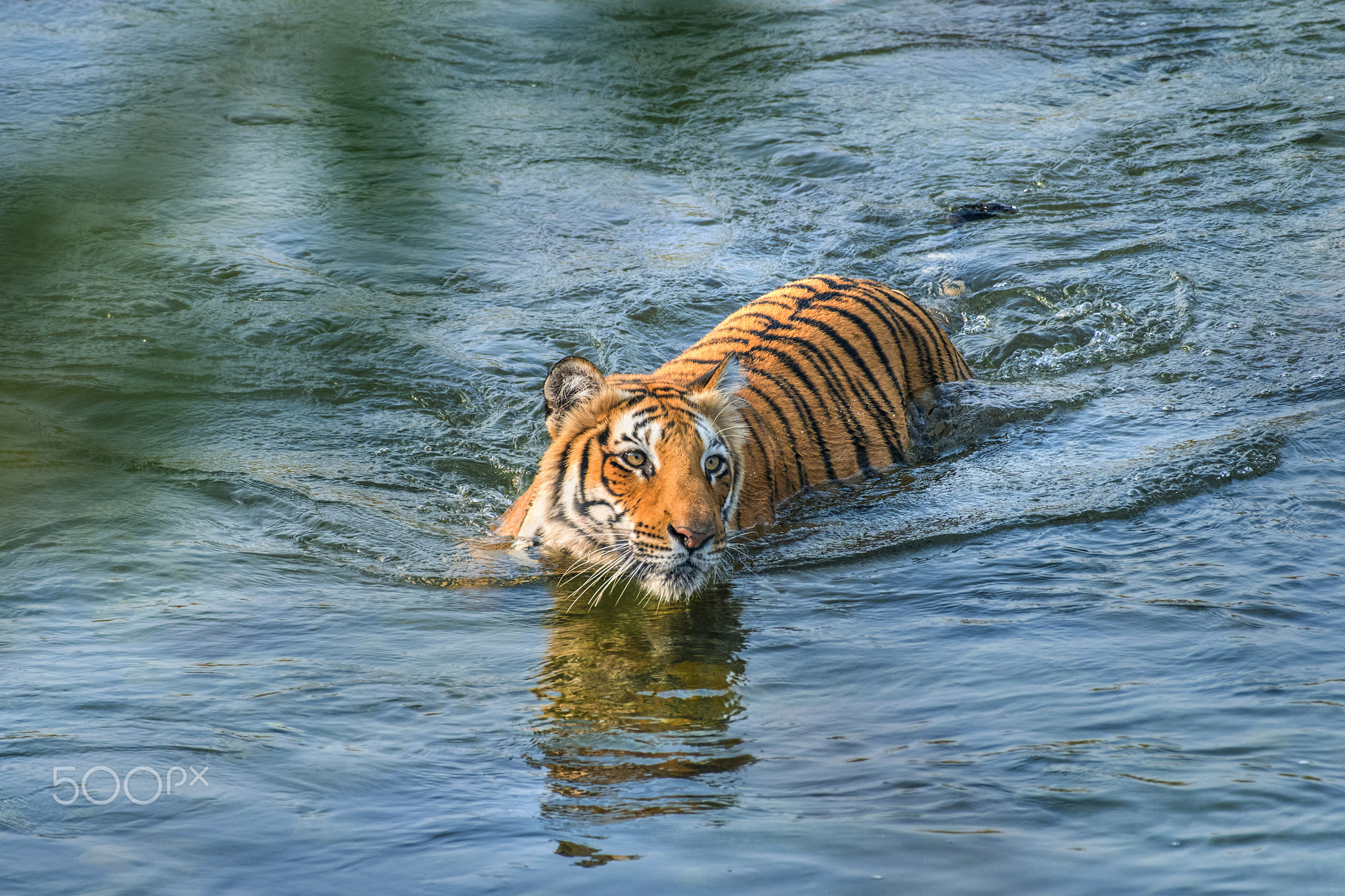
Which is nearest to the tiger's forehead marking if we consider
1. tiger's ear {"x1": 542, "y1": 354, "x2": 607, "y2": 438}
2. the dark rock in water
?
tiger's ear {"x1": 542, "y1": 354, "x2": 607, "y2": 438}

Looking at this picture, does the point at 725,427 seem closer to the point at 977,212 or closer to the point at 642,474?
the point at 642,474

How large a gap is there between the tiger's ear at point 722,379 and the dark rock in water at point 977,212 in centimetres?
374

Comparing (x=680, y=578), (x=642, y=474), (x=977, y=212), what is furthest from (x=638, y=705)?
(x=977, y=212)

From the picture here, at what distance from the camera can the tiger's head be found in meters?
3.56

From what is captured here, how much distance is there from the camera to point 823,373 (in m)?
4.90

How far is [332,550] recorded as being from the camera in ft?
13.8

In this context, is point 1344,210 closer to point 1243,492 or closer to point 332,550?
point 1243,492

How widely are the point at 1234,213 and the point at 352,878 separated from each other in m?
6.61

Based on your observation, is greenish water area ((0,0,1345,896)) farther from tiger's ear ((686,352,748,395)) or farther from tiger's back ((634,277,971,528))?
tiger's ear ((686,352,748,395))

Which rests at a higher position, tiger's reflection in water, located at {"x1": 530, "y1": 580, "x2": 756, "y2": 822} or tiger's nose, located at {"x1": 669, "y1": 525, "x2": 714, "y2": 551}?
tiger's nose, located at {"x1": 669, "y1": 525, "x2": 714, "y2": 551}

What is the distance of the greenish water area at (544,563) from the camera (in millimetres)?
833

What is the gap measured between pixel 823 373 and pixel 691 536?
161 centimetres

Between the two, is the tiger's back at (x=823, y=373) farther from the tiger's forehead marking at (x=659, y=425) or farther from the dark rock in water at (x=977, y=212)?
the dark rock in water at (x=977, y=212)

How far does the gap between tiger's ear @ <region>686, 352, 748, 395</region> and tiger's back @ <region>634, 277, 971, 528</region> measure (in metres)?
0.16
